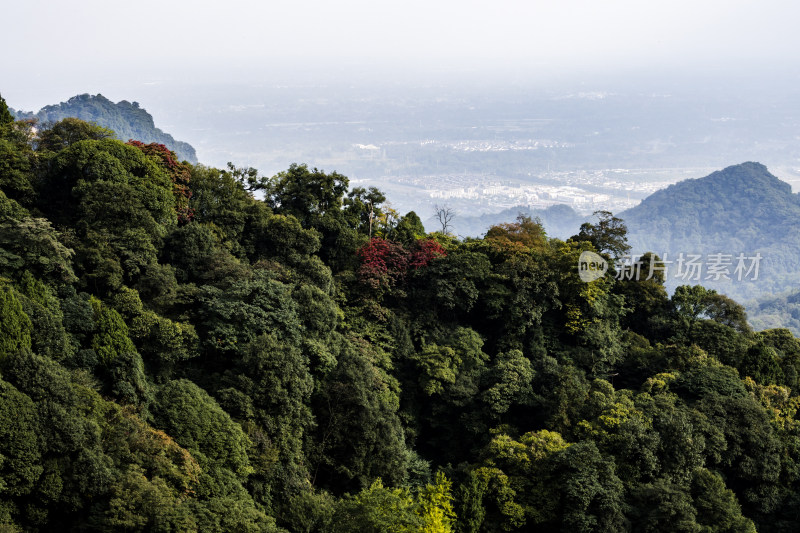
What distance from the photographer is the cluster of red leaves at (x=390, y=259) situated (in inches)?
814

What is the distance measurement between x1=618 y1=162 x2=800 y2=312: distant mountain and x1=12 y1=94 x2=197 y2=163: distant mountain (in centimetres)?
7954

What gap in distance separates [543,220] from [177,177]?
302 ft

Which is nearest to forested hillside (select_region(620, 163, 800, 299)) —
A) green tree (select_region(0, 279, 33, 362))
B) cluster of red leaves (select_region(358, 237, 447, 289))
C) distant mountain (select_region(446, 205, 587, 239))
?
distant mountain (select_region(446, 205, 587, 239))

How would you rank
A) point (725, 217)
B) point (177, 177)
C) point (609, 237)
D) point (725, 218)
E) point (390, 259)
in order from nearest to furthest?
point (177, 177) → point (390, 259) → point (609, 237) → point (725, 218) → point (725, 217)

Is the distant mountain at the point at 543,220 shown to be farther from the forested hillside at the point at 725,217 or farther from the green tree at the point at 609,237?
the green tree at the point at 609,237

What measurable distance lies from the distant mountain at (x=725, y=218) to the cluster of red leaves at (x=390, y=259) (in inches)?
3820

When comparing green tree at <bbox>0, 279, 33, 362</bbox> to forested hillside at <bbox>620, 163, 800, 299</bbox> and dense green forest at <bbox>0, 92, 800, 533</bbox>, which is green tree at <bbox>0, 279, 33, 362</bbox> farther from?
forested hillside at <bbox>620, 163, 800, 299</bbox>

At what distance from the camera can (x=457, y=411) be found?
18.8m

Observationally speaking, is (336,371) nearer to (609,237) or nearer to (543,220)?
(609,237)

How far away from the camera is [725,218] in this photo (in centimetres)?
11912

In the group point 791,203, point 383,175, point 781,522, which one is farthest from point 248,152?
point 781,522

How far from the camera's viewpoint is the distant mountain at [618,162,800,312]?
114 m

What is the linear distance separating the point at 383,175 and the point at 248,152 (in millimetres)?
25926

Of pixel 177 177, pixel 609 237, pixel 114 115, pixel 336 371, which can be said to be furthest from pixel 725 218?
pixel 336 371
